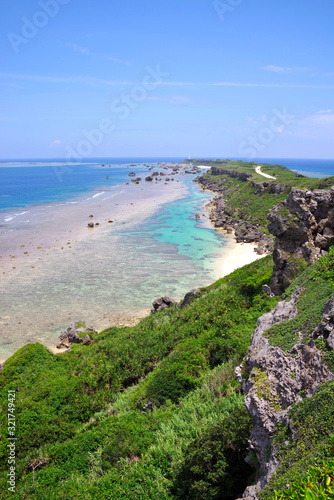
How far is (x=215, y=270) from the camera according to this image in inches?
1702

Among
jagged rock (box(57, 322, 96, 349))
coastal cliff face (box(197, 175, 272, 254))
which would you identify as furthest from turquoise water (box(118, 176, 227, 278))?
jagged rock (box(57, 322, 96, 349))

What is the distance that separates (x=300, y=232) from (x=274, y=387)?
1302 cm

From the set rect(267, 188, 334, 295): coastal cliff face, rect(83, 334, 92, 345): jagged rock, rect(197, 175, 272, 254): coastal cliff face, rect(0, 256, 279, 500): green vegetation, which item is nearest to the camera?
rect(0, 256, 279, 500): green vegetation

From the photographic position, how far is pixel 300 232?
736 inches

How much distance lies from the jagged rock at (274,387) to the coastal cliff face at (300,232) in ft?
34.6

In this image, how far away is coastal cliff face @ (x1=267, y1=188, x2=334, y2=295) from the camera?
17844mm

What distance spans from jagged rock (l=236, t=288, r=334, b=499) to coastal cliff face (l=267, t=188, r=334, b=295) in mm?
10546

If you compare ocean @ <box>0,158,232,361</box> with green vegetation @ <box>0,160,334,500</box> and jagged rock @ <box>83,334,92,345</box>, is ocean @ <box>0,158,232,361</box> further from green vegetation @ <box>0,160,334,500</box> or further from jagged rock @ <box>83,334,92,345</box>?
green vegetation @ <box>0,160,334,500</box>

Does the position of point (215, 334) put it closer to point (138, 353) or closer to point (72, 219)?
point (138, 353)

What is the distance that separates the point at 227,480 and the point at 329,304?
5.37 meters

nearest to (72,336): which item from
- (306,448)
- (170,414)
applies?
(170,414)

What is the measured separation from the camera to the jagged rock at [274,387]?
276 inches

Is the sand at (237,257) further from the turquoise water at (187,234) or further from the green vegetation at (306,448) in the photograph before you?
the green vegetation at (306,448)

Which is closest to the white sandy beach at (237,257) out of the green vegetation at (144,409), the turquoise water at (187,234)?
the turquoise water at (187,234)
